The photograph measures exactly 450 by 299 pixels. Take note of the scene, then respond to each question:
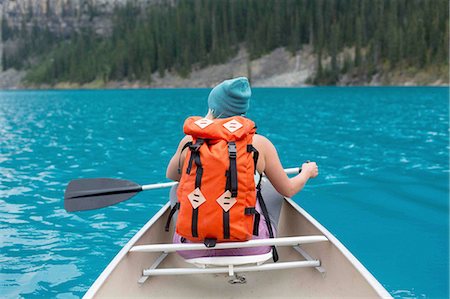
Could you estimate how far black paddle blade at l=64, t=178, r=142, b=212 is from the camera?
273 inches

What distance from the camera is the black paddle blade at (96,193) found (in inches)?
273

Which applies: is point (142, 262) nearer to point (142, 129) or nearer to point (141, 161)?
point (141, 161)

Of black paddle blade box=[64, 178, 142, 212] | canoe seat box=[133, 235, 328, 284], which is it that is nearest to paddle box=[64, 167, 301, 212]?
black paddle blade box=[64, 178, 142, 212]

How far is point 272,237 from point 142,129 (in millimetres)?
23104

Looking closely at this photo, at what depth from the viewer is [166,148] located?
2023cm

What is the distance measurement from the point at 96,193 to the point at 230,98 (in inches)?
118

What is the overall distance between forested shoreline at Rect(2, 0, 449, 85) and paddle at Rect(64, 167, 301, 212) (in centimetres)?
9351

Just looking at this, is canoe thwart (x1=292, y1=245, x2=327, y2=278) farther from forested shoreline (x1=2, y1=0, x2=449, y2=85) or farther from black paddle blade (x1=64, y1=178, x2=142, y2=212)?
forested shoreline (x1=2, y1=0, x2=449, y2=85)

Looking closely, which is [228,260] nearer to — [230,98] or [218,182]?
[218,182]

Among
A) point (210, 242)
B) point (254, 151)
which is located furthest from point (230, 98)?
point (210, 242)

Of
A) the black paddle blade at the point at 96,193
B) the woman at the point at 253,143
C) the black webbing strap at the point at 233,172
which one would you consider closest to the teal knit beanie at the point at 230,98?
the woman at the point at 253,143

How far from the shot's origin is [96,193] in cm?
699

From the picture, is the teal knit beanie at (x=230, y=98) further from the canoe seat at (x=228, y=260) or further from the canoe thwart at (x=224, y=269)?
the canoe thwart at (x=224, y=269)

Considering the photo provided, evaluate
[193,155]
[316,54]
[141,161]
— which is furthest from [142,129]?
[316,54]
